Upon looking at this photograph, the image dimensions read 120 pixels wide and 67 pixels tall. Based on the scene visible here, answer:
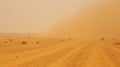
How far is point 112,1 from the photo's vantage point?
108062 mm

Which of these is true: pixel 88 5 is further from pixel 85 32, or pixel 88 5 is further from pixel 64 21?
pixel 85 32

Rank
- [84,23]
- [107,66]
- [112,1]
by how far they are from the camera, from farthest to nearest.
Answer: [112,1]
[84,23]
[107,66]

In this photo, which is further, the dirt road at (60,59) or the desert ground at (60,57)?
the desert ground at (60,57)

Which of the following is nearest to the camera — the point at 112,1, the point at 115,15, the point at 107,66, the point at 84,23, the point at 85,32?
the point at 107,66

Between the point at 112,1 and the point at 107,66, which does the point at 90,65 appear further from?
the point at 112,1

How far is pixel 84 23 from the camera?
98.1 metres

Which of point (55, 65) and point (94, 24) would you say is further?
point (94, 24)

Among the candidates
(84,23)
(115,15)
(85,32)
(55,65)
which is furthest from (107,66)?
(84,23)

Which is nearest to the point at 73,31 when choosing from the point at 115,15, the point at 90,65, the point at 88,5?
the point at 115,15

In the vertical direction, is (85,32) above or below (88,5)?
below

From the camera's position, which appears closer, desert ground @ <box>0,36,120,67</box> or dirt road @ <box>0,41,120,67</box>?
dirt road @ <box>0,41,120,67</box>

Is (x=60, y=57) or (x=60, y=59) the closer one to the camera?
(x=60, y=59)

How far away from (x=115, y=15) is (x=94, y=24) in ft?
23.2

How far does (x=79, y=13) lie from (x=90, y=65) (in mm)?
109180
